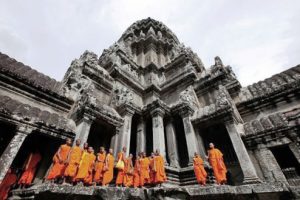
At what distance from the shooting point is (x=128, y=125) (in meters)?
9.20

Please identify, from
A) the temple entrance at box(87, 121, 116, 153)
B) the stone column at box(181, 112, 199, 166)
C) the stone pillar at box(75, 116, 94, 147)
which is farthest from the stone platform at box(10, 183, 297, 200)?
the temple entrance at box(87, 121, 116, 153)

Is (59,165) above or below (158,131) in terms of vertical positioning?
below

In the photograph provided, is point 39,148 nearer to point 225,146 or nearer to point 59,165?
point 59,165

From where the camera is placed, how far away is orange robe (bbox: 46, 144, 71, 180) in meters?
5.47

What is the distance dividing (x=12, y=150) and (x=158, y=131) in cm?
648

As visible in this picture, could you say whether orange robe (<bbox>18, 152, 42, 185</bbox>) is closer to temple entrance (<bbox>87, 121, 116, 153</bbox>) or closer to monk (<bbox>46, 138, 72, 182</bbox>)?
monk (<bbox>46, 138, 72, 182</bbox>)

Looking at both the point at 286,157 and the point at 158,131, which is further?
the point at 158,131

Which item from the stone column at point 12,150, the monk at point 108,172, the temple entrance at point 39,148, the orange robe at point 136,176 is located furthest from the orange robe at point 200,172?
the stone column at point 12,150

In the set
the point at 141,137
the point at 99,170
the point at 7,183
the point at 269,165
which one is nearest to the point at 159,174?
the point at 99,170

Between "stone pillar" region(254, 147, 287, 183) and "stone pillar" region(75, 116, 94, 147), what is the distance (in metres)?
7.94

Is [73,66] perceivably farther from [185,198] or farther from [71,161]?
[185,198]

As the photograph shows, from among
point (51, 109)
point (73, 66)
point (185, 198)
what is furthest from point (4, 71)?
point (185, 198)

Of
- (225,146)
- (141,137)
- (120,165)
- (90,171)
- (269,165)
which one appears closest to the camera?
(90,171)

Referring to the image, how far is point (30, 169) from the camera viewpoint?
659cm
